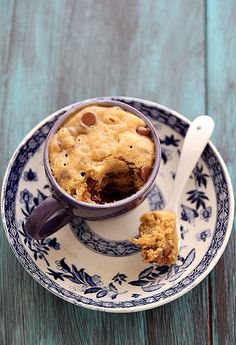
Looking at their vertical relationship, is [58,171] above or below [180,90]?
below

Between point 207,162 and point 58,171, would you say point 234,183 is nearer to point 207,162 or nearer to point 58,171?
point 207,162

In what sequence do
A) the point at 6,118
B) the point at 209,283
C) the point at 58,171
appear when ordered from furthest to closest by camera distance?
the point at 6,118 → the point at 209,283 → the point at 58,171

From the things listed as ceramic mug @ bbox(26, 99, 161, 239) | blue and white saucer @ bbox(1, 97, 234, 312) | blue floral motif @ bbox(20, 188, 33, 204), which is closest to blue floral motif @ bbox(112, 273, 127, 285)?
blue and white saucer @ bbox(1, 97, 234, 312)

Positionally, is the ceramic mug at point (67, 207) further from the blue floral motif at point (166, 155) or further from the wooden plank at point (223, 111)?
the wooden plank at point (223, 111)

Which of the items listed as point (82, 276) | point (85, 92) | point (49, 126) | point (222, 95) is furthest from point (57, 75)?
point (82, 276)

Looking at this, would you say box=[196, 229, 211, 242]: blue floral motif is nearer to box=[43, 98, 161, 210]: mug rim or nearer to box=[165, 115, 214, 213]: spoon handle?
box=[165, 115, 214, 213]: spoon handle

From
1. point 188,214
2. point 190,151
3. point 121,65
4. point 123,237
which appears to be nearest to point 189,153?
point 190,151
